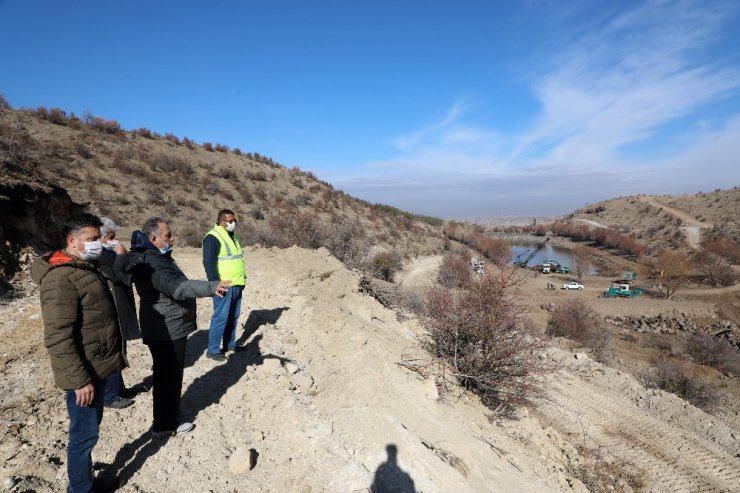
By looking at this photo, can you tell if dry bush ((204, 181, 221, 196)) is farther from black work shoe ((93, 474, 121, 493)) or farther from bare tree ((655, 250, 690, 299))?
bare tree ((655, 250, 690, 299))

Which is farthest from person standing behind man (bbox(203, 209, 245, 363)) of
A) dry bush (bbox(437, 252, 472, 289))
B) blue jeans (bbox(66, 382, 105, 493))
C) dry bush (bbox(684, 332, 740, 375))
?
dry bush (bbox(684, 332, 740, 375))

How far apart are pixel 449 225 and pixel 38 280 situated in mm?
52051

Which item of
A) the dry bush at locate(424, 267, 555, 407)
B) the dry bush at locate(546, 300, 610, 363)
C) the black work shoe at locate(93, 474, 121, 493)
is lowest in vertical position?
the dry bush at locate(546, 300, 610, 363)

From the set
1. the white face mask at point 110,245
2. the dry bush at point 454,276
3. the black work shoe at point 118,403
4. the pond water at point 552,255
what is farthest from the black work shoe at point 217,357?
the pond water at point 552,255

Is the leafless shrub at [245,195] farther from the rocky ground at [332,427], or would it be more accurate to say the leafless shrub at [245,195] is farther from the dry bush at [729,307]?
the dry bush at [729,307]

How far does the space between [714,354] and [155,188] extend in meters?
28.5

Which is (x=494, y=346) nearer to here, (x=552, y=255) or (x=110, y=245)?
(x=110, y=245)

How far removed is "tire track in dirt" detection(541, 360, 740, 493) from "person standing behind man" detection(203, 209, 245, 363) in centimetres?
624

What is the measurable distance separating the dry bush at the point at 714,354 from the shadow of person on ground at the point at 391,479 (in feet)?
62.9

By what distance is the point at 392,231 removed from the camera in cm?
3400

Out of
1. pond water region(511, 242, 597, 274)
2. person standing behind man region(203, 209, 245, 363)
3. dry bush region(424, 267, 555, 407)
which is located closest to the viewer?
person standing behind man region(203, 209, 245, 363)

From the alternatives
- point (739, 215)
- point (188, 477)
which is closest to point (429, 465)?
point (188, 477)

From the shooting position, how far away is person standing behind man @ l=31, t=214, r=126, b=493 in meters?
2.26

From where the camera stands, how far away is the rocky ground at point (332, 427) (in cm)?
313
